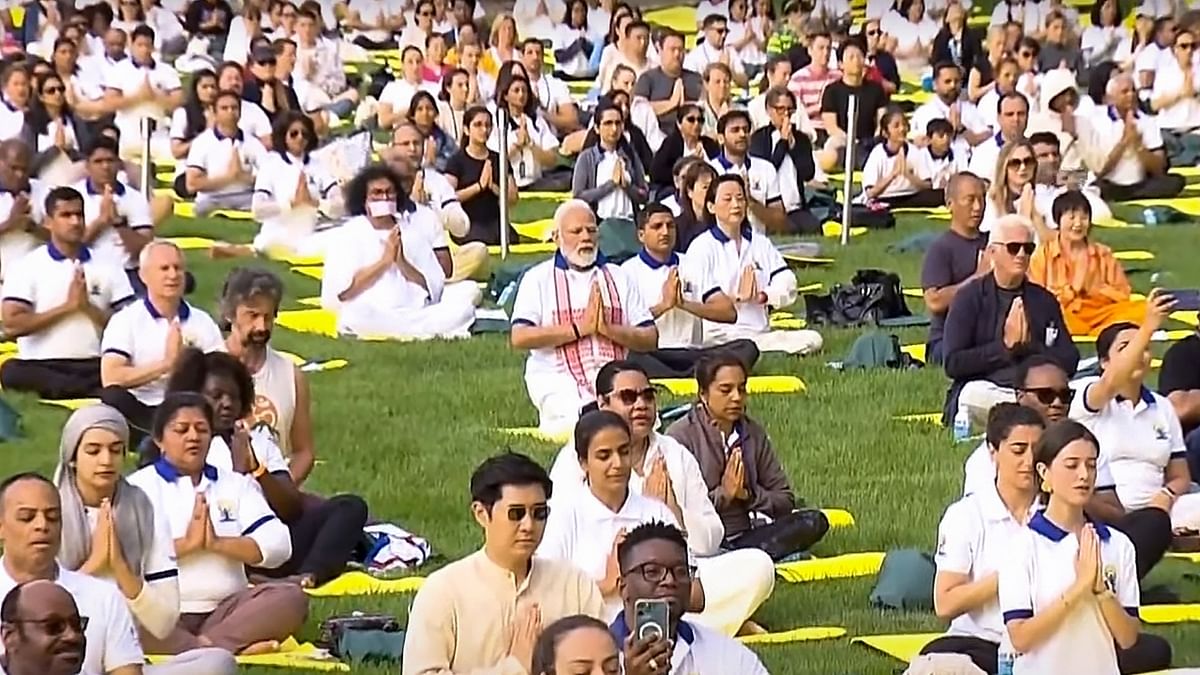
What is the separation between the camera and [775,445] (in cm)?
1078

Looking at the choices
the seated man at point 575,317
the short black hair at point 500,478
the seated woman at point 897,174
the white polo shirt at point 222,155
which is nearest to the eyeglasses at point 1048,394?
the short black hair at point 500,478

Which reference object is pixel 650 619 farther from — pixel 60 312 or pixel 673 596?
pixel 60 312

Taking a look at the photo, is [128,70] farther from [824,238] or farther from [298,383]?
[298,383]

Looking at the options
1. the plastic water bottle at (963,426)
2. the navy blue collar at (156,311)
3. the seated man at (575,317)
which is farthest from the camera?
the plastic water bottle at (963,426)

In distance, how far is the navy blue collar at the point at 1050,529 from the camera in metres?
6.90

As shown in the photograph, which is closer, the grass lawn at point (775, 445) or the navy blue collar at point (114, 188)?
the grass lawn at point (775, 445)

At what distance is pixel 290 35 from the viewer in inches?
904

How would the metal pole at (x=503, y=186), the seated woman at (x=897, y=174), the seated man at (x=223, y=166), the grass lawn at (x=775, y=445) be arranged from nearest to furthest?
1. the grass lawn at (x=775, y=445)
2. the metal pole at (x=503, y=186)
3. the seated man at (x=223, y=166)
4. the seated woman at (x=897, y=174)

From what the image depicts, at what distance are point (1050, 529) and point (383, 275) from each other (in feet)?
22.2

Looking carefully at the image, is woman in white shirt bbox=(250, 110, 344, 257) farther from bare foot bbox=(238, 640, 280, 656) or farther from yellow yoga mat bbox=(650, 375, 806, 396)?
bare foot bbox=(238, 640, 280, 656)

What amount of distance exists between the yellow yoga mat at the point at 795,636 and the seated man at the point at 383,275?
5283mm

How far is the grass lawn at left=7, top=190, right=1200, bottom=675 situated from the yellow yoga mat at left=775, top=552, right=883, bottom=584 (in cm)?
9

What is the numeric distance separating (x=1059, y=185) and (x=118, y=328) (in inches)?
264

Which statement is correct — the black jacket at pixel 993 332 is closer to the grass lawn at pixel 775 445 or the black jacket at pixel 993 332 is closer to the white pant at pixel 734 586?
the grass lawn at pixel 775 445
